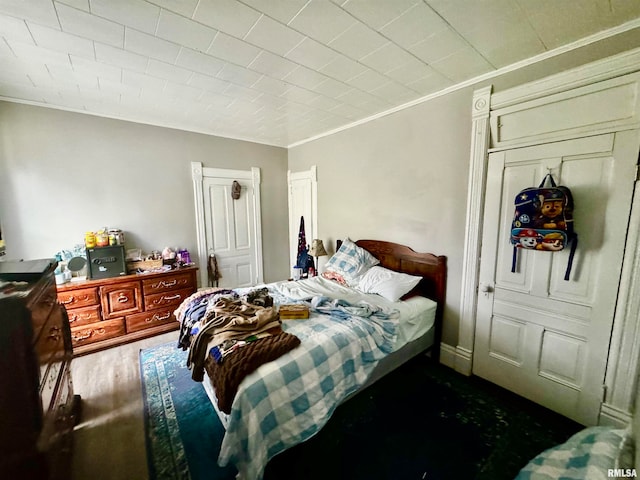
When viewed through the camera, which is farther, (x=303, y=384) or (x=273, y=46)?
(x=273, y=46)

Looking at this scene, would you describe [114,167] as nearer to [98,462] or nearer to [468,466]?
[98,462]

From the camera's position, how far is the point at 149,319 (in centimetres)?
304

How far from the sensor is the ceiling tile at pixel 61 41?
61.0 inches

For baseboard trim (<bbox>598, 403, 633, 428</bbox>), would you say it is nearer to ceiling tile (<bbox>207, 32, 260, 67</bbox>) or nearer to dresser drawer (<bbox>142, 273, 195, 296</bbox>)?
ceiling tile (<bbox>207, 32, 260, 67</bbox>)

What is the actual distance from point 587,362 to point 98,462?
3.26 metres

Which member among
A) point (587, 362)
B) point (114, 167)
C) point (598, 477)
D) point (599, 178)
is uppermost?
point (114, 167)

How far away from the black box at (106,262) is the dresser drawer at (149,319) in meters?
0.53

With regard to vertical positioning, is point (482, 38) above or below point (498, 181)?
above

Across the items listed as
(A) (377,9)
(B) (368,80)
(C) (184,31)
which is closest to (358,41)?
(A) (377,9)

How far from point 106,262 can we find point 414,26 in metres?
3.54

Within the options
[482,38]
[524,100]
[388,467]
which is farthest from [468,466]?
[482,38]

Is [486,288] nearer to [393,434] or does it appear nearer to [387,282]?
[387,282]

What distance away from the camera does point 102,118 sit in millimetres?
2920

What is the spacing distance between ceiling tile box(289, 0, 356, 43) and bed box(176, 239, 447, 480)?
1.95 metres
